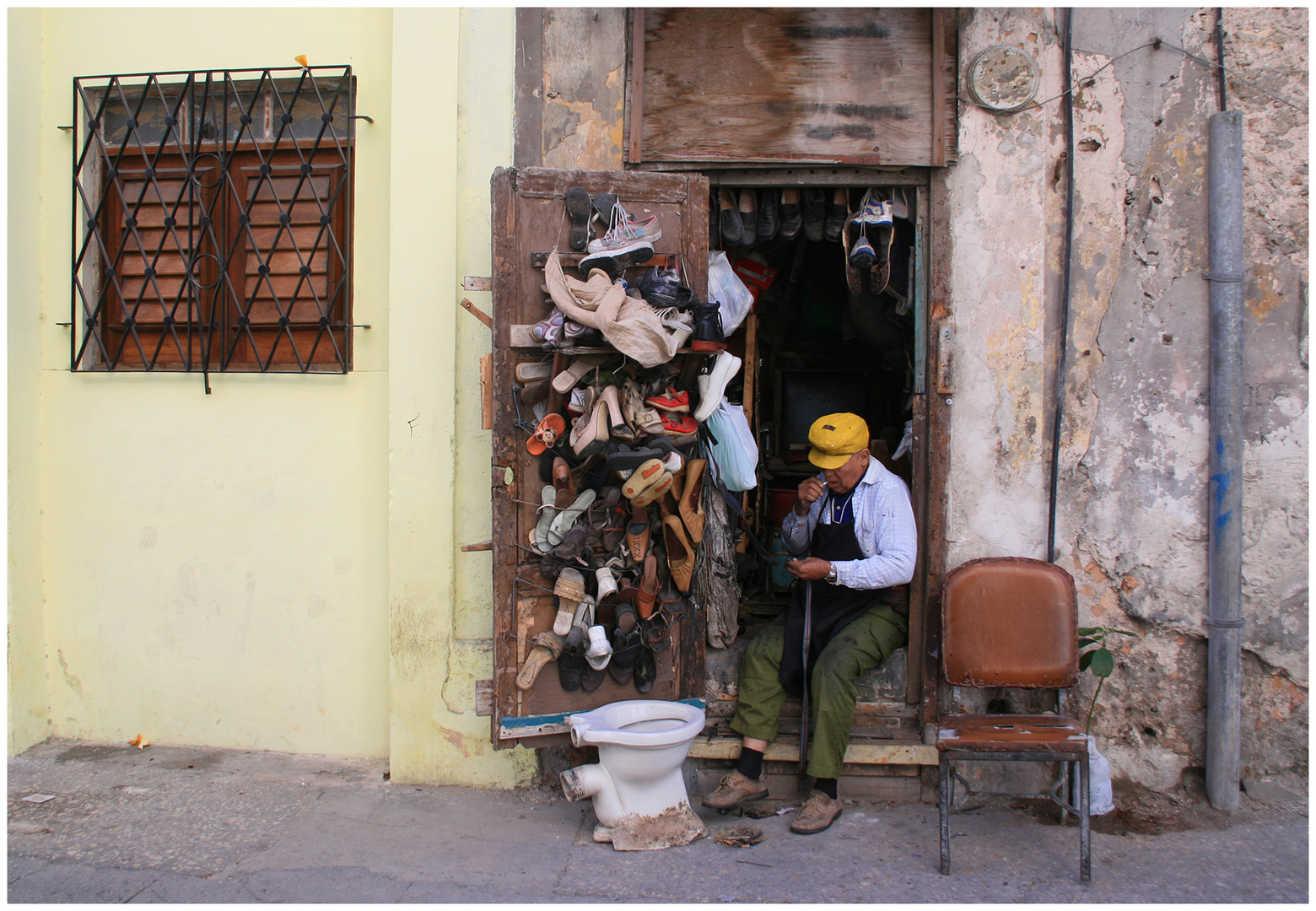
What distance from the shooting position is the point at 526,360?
10.2 feet

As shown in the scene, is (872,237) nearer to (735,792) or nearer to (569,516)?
(569,516)

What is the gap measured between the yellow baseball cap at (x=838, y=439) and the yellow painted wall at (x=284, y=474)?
4.62 ft

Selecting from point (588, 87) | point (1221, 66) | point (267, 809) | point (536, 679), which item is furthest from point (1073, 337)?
point (267, 809)

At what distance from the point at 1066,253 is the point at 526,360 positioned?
2.20m

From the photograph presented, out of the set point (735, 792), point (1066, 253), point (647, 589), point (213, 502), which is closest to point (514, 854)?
point (735, 792)

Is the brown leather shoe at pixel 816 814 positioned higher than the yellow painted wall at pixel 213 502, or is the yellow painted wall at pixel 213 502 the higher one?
the yellow painted wall at pixel 213 502

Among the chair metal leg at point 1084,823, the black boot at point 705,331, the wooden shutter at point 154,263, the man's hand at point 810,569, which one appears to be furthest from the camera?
the wooden shutter at point 154,263

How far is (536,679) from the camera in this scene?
323cm

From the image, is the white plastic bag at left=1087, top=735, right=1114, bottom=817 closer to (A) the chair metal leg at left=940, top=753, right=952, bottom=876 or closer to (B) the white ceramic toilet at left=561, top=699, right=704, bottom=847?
(A) the chair metal leg at left=940, top=753, right=952, bottom=876

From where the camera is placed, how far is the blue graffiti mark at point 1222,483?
319 cm

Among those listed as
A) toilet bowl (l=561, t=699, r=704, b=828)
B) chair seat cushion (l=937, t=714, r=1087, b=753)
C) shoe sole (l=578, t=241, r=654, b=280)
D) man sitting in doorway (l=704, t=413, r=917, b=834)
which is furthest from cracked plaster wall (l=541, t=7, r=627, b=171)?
chair seat cushion (l=937, t=714, r=1087, b=753)

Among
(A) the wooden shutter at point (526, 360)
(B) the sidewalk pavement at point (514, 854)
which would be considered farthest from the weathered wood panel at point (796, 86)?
(B) the sidewalk pavement at point (514, 854)

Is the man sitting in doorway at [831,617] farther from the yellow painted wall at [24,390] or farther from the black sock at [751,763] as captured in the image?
the yellow painted wall at [24,390]

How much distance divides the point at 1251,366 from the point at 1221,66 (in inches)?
46.7
